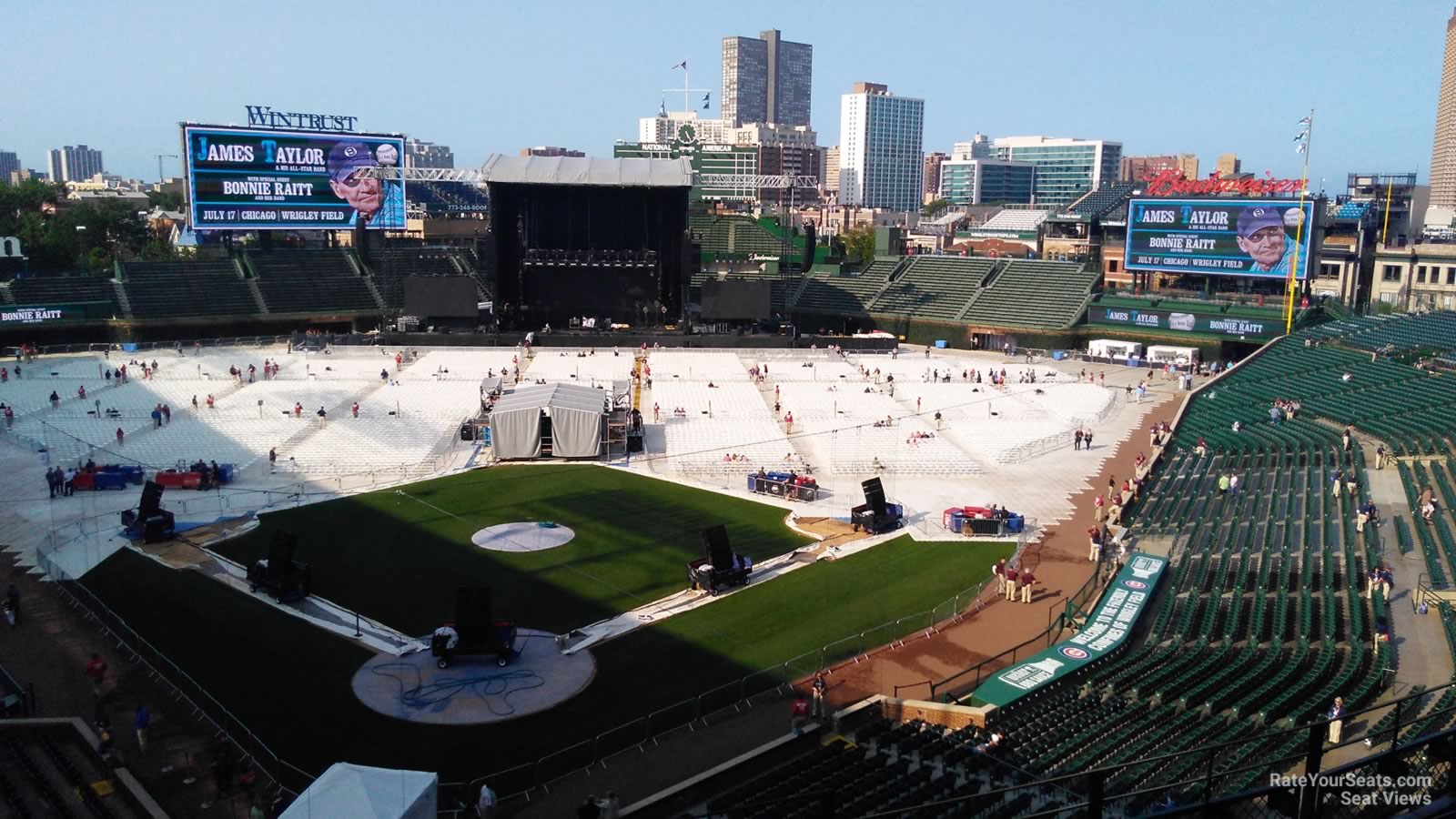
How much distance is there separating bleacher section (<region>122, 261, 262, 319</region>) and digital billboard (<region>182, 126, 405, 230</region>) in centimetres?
447

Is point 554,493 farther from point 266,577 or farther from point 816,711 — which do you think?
point 816,711

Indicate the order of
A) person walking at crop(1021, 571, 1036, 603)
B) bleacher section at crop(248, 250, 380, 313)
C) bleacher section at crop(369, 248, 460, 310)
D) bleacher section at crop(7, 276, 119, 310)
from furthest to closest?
1. bleacher section at crop(369, 248, 460, 310)
2. bleacher section at crop(248, 250, 380, 313)
3. bleacher section at crop(7, 276, 119, 310)
4. person walking at crop(1021, 571, 1036, 603)

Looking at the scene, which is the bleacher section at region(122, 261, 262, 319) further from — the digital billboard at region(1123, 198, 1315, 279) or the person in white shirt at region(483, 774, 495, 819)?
the person in white shirt at region(483, 774, 495, 819)

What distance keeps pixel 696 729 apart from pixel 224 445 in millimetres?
31510

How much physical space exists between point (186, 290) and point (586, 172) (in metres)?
30.5

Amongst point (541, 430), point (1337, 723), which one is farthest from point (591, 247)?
point (1337, 723)

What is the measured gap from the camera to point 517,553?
3112cm

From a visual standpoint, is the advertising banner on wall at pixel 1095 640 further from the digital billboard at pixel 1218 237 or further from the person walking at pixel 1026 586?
the digital billboard at pixel 1218 237

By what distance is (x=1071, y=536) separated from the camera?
112 feet

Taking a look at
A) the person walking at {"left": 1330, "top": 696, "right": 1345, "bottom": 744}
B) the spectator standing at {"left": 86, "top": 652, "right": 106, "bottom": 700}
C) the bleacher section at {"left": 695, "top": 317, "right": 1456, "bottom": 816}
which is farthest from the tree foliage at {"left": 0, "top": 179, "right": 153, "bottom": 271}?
the person walking at {"left": 1330, "top": 696, "right": 1345, "bottom": 744}

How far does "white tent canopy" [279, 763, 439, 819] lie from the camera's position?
14.6 m

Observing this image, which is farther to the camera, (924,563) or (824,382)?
(824,382)

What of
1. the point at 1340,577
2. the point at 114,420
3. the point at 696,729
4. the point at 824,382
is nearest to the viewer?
the point at 696,729

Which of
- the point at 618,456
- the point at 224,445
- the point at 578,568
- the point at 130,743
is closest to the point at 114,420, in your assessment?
the point at 224,445
